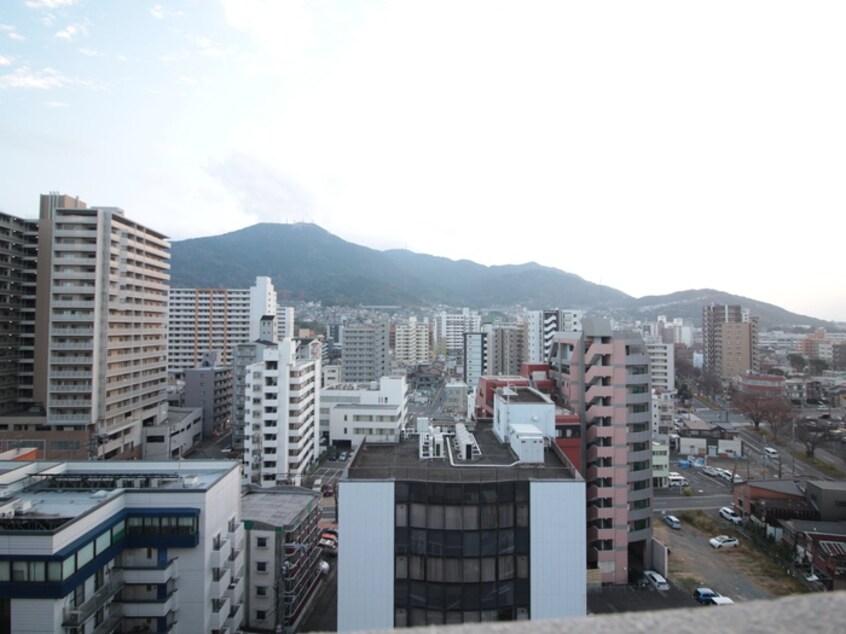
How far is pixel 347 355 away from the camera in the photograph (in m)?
49.6

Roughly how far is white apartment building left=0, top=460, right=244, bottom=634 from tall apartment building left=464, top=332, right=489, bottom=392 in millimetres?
39049

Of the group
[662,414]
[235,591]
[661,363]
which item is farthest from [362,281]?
[235,591]

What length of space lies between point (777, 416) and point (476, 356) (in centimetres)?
2437

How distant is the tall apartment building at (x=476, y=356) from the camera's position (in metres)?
51.0

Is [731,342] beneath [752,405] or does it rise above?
above

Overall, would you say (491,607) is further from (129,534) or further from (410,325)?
(410,325)

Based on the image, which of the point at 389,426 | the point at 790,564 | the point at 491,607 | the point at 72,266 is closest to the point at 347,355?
the point at 389,426

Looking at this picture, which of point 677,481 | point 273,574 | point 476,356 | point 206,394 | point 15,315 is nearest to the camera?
point 273,574

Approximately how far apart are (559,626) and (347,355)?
161ft

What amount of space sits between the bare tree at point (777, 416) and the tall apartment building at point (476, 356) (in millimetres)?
22594

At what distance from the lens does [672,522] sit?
2008cm

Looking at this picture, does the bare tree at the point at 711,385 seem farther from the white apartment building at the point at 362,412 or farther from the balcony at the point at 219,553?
the balcony at the point at 219,553

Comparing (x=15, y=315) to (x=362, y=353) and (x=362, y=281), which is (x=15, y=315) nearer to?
(x=362, y=353)

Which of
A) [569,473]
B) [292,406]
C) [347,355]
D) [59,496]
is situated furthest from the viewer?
[347,355]
